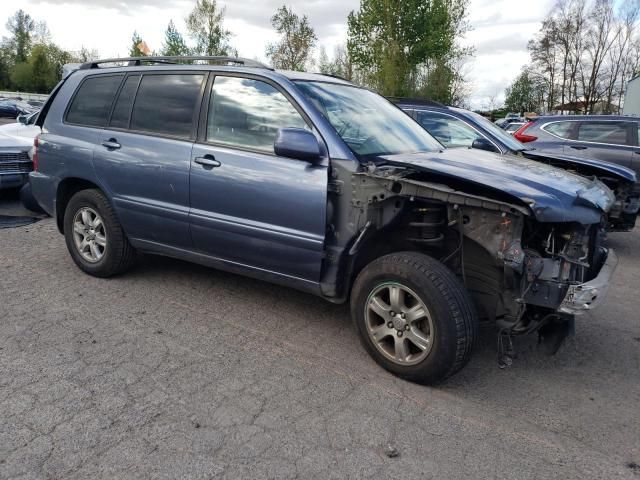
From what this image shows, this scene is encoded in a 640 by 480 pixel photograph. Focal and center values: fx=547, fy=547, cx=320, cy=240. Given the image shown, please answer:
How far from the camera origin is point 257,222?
3740mm

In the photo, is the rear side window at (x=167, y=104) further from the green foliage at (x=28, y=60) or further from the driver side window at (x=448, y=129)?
the green foliage at (x=28, y=60)

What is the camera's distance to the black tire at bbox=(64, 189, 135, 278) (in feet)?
15.3

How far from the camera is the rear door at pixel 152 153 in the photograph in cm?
414

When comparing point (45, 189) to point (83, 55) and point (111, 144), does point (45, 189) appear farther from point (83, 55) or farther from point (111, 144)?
point (83, 55)

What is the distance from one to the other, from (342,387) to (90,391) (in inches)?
55.8

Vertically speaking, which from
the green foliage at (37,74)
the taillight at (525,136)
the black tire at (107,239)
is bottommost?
the black tire at (107,239)

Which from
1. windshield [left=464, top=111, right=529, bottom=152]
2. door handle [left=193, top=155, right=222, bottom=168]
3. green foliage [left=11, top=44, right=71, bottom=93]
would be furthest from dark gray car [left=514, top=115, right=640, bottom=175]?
green foliage [left=11, top=44, right=71, bottom=93]

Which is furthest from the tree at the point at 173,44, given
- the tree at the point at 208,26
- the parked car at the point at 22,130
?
the parked car at the point at 22,130

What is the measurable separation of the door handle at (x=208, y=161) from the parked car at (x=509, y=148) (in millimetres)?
2396

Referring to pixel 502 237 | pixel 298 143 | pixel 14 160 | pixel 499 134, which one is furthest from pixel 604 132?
pixel 14 160

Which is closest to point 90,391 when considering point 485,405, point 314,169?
point 314,169

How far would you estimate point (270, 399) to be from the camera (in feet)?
9.98

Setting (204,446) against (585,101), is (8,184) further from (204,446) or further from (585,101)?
(585,101)

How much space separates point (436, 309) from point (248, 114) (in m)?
1.94
